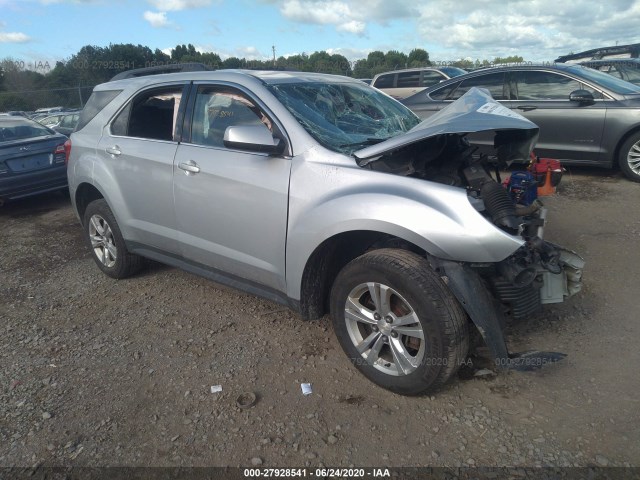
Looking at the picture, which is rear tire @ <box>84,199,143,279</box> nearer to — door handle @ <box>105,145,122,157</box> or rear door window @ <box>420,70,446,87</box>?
door handle @ <box>105,145,122,157</box>

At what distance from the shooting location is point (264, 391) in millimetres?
2928

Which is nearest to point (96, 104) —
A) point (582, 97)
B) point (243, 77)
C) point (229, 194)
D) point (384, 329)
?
point (243, 77)

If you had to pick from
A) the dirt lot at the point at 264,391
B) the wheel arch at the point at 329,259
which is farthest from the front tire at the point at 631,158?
the wheel arch at the point at 329,259

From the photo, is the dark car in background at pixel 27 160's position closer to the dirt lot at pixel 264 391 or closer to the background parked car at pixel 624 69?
the dirt lot at pixel 264 391

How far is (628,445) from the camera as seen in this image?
7.67 feet

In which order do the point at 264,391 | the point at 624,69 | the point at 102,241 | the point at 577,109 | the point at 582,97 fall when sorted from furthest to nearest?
1. the point at 624,69
2. the point at 577,109
3. the point at 582,97
4. the point at 102,241
5. the point at 264,391

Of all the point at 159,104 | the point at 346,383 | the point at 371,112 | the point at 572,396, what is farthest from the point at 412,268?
the point at 159,104

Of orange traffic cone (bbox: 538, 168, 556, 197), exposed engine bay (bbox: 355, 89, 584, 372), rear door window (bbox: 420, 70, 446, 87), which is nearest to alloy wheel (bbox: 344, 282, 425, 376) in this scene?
exposed engine bay (bbox: 355, 89, 584, 372)

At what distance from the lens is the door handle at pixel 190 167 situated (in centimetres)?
347

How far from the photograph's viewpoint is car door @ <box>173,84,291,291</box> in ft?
10.2

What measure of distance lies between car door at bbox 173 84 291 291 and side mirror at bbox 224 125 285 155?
9 cm

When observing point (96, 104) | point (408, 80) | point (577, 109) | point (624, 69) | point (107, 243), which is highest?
point (624, 69)

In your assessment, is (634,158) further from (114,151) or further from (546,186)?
(114,151)

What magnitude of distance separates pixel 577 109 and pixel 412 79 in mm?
6894
